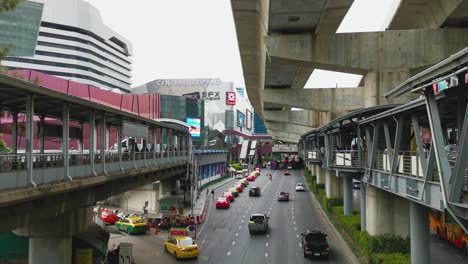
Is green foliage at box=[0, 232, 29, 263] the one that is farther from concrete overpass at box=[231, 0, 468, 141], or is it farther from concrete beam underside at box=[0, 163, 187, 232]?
concrete overpass at box=[231, 0, 468, 141]

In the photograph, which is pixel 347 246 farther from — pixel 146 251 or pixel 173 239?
pixel 146 251

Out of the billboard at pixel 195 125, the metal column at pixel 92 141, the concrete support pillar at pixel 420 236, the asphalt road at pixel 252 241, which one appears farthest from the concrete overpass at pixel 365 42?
the billboard at pixel 195 125

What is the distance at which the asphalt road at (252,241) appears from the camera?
24.4m

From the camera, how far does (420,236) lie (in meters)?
15.2

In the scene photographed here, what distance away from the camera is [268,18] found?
16984 millimetres

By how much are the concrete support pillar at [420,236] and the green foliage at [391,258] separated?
5.38ft

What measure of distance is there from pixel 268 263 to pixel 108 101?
76.4 meters

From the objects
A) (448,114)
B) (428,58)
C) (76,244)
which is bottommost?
(76,244)

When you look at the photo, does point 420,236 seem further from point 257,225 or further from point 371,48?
point 257,225

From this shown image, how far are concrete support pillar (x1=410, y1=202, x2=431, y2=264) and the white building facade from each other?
439 feet

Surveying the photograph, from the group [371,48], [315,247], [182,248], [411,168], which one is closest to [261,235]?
[315,247]

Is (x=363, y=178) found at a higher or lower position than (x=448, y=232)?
higher

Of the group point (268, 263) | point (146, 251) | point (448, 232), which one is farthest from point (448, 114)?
point (146, 251)

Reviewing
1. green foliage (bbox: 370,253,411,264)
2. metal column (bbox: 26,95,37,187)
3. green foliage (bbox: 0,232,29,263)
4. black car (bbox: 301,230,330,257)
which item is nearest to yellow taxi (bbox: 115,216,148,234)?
green foliage (bbox: 0,232,29,263)
